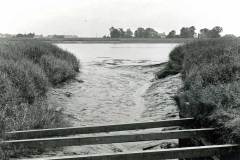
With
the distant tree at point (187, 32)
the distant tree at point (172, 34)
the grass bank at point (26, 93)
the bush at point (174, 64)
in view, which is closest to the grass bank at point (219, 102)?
the grass bank at point (26, 93)

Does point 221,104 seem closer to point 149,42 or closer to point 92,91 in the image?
point 92,91

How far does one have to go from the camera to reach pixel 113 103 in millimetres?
16594

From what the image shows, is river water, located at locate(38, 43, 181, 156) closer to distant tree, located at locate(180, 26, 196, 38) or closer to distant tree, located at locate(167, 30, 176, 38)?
distant tree, located at locate(180, 26, 196, 38)

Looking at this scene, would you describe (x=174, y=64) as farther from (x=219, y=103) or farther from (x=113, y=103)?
(x=219, y=103)

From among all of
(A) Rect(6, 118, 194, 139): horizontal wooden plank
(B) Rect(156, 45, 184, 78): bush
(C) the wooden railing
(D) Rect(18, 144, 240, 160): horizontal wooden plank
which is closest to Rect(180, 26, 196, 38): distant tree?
(B) Rect(156, 45, 184, 78): bush

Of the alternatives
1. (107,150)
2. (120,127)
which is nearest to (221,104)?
(120,127)

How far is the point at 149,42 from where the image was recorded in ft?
358

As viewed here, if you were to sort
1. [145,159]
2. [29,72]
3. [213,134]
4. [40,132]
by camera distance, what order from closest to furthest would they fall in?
[145,159]
[213,134]
[40,132]
[29,72]

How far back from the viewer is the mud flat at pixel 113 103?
10094mm

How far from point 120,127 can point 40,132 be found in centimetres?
177

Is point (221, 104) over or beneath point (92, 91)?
over

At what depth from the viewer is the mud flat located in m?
10.1

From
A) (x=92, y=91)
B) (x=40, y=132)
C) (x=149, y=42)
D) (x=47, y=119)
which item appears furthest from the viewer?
(x=149, y=42)

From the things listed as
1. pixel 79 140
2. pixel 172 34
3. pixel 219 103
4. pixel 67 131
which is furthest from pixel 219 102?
pixel 172 34
